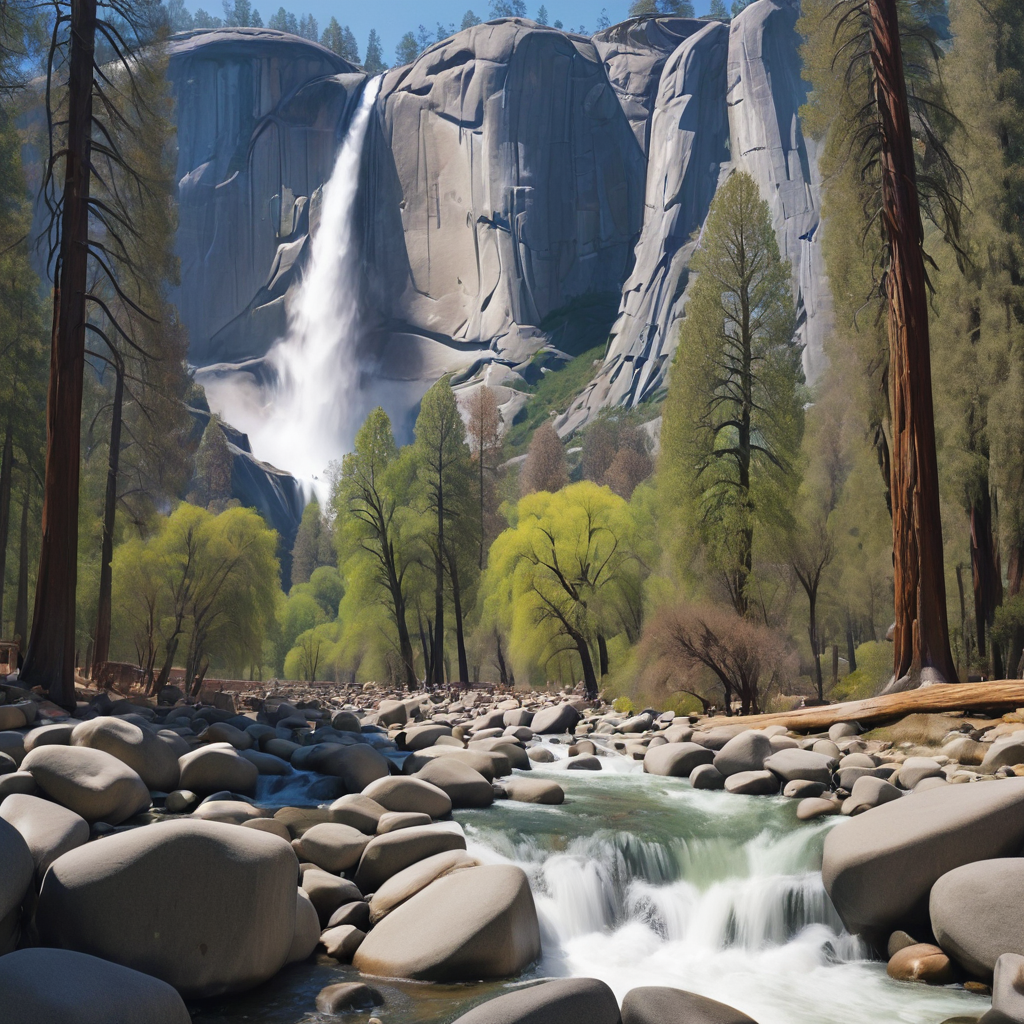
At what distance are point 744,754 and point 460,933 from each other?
6254 millimetres

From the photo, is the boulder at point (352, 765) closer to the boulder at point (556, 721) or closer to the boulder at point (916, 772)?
the boulder at point (916, 772)

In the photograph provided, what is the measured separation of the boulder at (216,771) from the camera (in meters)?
8.49

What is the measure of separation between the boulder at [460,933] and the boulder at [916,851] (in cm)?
232

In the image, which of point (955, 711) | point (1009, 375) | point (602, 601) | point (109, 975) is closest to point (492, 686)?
point (602, 601)

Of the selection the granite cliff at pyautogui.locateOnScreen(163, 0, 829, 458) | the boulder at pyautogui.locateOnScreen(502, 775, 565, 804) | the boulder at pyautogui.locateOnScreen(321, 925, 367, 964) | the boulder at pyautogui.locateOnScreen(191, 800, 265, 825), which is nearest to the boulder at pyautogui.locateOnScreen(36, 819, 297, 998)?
the boulder at pyautogui.locateOnScreen(321, 925, 367, 964)

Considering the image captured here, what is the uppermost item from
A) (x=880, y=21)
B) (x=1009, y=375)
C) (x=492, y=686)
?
(x=880, y=21)

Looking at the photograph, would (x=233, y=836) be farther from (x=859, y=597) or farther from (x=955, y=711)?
(x=859, y=597)

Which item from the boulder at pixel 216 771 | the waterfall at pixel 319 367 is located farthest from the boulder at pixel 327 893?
the waterfall at pixel 319 367

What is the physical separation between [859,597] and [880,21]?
64.5 feet

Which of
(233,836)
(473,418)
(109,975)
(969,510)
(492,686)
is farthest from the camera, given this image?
(473,418)

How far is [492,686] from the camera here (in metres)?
34.9

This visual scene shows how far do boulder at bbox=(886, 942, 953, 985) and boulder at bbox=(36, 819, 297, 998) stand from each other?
13.1 ft

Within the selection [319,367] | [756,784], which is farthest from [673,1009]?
[319,367]

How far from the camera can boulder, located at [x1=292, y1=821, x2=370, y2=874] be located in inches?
277
